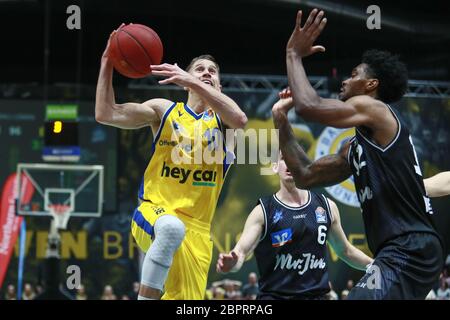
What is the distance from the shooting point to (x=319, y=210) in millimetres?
6414

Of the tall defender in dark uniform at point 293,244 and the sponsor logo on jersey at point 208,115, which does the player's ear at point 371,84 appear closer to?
the sponsor logo on jersey at point 208,115

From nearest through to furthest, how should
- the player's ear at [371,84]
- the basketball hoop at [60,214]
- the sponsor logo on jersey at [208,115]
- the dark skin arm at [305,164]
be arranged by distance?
the player's ear at [371,84], the dark skin arm at [305,164], the sponsor logo on jersey at [208,115], the basketball hoop at [60,214]

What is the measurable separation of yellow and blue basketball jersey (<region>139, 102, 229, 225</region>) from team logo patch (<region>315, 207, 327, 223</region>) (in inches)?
45.2

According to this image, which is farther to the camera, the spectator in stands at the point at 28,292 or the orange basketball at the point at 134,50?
the spectator in stands at the point at 28,292

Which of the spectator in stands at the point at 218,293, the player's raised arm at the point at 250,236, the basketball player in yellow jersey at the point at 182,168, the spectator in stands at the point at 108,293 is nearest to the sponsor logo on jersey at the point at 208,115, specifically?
the basketball player in yellow jersey at the point at 182,168

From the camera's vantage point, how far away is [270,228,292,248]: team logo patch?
245 inches

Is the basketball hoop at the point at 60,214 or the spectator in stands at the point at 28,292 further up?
the basketball hoop at the point at 60,214

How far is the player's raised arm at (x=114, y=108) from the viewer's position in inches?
210

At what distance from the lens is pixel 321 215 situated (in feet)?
21.0

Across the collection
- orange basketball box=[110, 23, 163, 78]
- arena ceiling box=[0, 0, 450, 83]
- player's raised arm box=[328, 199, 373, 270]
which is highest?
arena ceiling box=[0, 0, 450, 83]

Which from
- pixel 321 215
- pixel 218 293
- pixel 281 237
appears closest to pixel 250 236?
pixel 281 237

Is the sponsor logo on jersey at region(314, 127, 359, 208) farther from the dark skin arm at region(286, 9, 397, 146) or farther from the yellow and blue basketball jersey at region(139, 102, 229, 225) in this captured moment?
the dark skin arm at region(286, 9, 397, 146)

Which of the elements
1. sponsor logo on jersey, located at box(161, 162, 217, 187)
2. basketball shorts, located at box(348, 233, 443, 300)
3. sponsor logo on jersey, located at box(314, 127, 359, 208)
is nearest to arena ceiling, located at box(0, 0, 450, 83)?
sponsor logo on jersey, located at box(314, 127, 359, 208)
